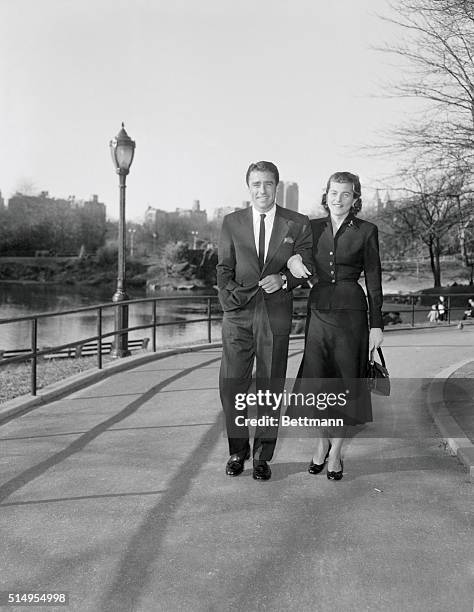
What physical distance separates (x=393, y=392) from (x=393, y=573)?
4.83m

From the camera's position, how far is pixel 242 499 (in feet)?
13.4

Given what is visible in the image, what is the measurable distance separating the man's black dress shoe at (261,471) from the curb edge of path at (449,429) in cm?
140

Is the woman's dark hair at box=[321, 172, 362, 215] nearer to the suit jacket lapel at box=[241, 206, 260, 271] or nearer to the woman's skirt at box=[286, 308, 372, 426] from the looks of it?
the suit jacket lapel at box=[241, 206, 260, 271]

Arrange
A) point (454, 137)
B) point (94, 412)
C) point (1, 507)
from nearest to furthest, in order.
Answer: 1. point (1, 507)
2. point (94, 412)
3. point (454, 137)

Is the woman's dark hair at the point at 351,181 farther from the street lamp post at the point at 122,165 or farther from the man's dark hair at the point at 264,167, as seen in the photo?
the street lamp post at the point at 122,165

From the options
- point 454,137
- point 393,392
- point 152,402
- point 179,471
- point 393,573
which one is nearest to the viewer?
point 393,573

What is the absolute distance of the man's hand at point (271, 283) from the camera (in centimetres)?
397

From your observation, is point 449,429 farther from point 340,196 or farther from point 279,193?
point 340,196

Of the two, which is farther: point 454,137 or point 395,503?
point 454,137

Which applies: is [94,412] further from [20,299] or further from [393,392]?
[20,299]

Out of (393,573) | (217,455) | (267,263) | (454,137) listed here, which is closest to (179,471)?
(217,455)

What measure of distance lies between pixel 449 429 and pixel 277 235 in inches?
103

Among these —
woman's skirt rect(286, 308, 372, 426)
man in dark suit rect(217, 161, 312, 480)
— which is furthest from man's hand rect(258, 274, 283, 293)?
woman's skirt rect(286, 308, 372, 426)

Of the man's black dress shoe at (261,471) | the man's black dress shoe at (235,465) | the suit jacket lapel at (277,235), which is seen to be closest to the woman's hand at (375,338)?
the suit jacket lapel at (277,235)
